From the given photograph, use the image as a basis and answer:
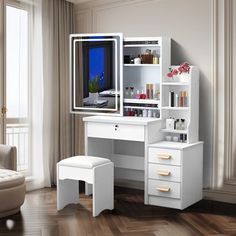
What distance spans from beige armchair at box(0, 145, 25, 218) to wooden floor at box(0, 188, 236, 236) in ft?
0.36

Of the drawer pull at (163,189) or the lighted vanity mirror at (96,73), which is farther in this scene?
the lighted vanity mirror at (96,73)

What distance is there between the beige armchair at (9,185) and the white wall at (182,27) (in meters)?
2.02

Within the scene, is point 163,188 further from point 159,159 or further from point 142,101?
point 142,101

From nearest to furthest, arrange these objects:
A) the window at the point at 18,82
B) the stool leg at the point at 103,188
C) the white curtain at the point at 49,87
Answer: the stool leg at the point at 103,188 → the window at the point at 18,82 → the white curtain at the point at 49,87

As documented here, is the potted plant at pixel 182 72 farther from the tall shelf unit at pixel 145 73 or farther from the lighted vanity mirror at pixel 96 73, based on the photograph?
the lighted vanity mirror at pixel 96 73

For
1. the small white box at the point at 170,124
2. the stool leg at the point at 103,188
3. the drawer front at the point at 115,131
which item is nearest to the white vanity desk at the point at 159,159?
the drawer front at the point at 115,131

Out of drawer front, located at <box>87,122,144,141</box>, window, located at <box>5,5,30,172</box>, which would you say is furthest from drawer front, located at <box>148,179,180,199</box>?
window, located at <box>5,5,30,172</box>

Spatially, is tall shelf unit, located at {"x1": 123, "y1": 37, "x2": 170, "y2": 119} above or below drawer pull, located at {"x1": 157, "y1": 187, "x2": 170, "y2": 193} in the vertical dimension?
above

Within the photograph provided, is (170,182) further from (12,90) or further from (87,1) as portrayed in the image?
(87,1)

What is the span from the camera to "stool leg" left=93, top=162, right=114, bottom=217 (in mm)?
4502

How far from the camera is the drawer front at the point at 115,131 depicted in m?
4.96

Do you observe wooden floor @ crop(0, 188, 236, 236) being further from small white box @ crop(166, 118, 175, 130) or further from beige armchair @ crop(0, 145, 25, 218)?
small white box @ crop(166, 118, 175, 130)

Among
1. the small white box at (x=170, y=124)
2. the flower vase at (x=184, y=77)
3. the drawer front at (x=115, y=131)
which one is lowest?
the drawer front at (x=115, y=131)

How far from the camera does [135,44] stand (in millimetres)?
5336
